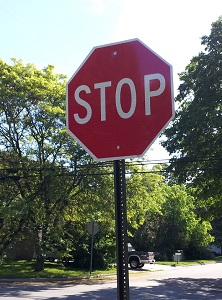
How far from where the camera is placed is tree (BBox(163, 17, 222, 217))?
19.5 metres

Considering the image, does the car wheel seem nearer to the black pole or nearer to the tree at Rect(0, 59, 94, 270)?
the tree at Rect(0, 59, 94, 270)

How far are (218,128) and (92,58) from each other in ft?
58.6

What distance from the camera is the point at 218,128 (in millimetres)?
19328

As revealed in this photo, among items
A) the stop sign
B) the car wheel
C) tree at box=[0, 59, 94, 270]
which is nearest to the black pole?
the stop sign

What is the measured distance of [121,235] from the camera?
2100 millimetres

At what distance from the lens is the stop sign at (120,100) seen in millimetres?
2035

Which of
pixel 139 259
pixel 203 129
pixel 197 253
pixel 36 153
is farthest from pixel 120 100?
pixel 197 253

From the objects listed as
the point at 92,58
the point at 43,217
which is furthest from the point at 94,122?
the point at 43,217

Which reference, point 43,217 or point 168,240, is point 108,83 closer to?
point 43,217

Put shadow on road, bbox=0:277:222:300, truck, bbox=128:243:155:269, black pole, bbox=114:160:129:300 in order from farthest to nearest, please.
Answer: truck, bbox=128:243:155:269 < shadow on road, bbox=0:277:222:300 < black pole, bbox=114:160:129:300

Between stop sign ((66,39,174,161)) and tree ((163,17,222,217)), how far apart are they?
1738 centimetres

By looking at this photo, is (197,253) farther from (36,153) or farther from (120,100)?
(120,100)

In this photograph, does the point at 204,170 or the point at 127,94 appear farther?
the point at 204,170

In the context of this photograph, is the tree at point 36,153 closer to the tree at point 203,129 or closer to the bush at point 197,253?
the tree at point 203,129
